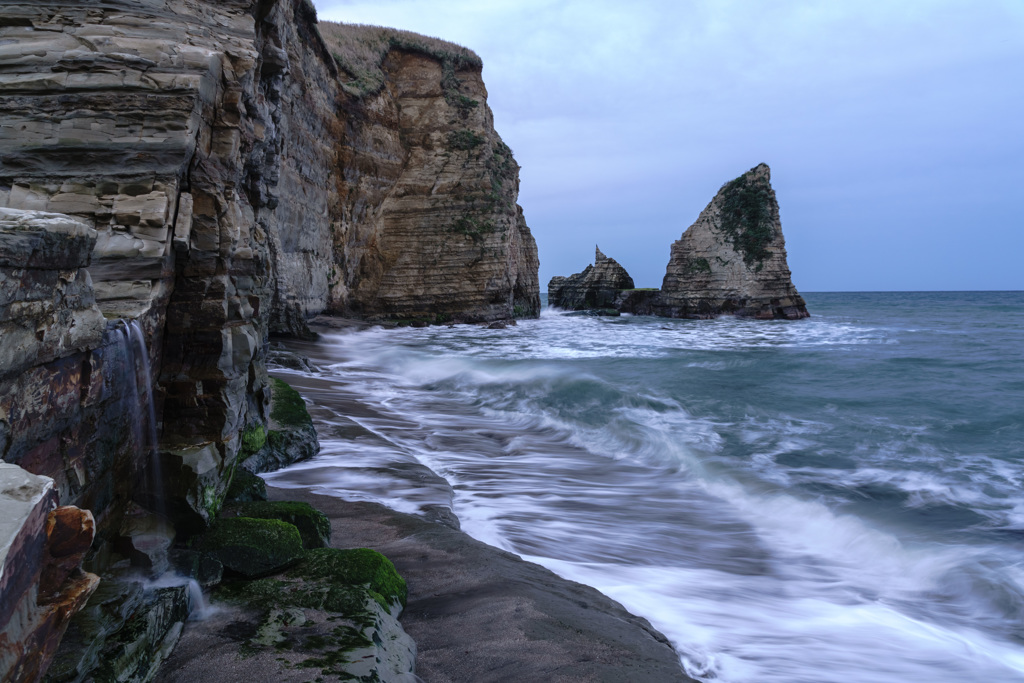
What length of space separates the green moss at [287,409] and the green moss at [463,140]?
20.0 meters

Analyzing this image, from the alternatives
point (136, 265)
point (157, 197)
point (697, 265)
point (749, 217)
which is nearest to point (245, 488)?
point (136, 265)

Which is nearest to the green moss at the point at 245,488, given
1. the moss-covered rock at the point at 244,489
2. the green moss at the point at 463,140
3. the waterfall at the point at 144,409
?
the moss-covered rock at the point at 244,489

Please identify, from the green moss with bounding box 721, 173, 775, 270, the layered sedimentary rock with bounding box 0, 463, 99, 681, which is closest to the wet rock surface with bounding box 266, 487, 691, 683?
the layered sedimentary rock with bounding box 0, 463, 99, 681

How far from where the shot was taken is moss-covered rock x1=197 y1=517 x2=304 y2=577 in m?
2.92

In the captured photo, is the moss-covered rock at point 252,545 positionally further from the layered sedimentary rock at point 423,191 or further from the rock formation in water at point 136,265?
the layered sedimentary rock at point 423,191

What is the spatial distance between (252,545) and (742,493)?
480 centimetres

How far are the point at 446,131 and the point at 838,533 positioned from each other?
22.4m

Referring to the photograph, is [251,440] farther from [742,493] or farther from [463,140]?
[463,140]

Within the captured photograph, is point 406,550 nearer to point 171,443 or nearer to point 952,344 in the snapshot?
→ point 171,443

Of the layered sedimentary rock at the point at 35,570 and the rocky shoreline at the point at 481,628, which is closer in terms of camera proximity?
the layered sedimentary rock at the point at 35,570

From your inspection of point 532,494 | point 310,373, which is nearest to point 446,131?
point 310,373

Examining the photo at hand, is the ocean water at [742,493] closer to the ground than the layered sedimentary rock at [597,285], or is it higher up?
closer to the ground

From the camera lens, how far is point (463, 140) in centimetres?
2469

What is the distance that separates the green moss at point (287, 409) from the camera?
5.68m
